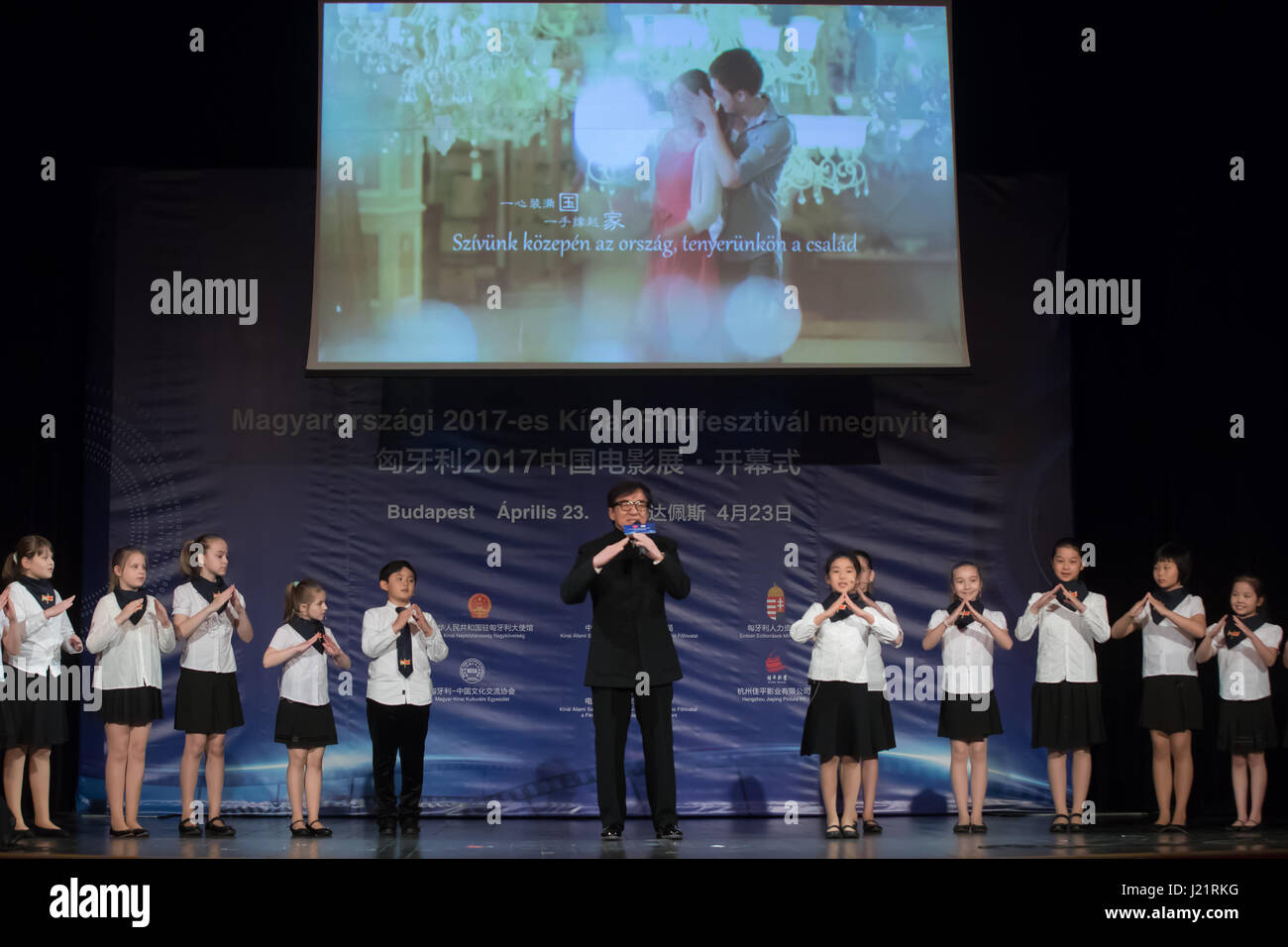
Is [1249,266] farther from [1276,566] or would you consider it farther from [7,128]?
[7,128]

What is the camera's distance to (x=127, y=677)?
6.42 metres

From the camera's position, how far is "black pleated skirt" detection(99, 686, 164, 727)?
252 inches

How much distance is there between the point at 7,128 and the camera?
738 cm

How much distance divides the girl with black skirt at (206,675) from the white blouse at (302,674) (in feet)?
0.69

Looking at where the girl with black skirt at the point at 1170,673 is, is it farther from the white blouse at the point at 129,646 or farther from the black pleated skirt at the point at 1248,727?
the white blouse at the point at 129,646

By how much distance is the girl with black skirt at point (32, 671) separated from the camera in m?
6.12

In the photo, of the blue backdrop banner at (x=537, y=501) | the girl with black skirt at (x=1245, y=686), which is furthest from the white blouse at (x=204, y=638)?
the girl with black skirt at (x=1245, y=686)

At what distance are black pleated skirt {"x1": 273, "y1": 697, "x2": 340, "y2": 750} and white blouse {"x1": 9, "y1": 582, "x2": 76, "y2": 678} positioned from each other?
3.21 ft

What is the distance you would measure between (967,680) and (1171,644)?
3.39 ft

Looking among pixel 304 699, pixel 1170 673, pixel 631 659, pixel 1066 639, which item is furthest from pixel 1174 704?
pixel 304 699

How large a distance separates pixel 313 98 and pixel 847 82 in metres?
2.75

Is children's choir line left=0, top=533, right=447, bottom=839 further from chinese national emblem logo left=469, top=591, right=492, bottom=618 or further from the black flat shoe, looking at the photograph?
chinese national emblem logo left=469, top=591, right=492, bottom=618

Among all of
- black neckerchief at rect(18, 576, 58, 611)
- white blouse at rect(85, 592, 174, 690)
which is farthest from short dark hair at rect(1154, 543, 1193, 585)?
black neckerchief at rect(18, 576, 58, 611)

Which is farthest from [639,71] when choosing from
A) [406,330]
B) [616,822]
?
[616,822]
